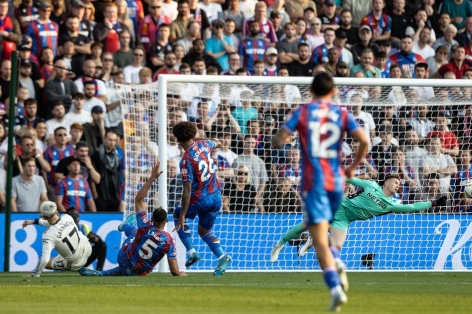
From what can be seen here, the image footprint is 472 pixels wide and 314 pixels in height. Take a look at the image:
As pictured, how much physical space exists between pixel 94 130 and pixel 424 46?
27.3ft

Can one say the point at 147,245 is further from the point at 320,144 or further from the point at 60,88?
the point at 60,88

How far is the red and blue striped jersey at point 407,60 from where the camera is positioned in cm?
2155

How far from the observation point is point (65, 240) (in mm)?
14203

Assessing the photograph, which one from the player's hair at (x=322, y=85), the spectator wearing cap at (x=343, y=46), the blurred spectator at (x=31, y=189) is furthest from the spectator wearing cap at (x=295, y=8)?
the player's hair at (x=322, y=85)

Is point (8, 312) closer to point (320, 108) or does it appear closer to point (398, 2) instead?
point (320, 108)

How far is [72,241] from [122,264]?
3.44 feet

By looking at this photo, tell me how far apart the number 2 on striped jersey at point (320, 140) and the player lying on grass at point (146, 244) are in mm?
5020

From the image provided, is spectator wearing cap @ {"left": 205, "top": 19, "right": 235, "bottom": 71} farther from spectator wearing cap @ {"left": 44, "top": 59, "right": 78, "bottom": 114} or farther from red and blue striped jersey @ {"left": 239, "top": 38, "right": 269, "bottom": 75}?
spectator wearing cap @ {"left": 44, "top": 59, "right": 78, "bottom": 114}

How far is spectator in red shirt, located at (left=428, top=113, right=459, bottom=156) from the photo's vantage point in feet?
55.9

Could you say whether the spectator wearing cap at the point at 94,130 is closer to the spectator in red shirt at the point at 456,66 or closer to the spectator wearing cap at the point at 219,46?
the spectator wearing cap at the point at 219,46

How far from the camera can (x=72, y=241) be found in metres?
14.3

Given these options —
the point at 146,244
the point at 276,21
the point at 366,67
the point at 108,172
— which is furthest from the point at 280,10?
the point at 146,244

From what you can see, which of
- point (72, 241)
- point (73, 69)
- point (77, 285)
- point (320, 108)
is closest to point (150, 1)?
point (73, 69)

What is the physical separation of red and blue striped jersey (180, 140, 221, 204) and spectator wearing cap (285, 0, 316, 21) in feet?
30.5
